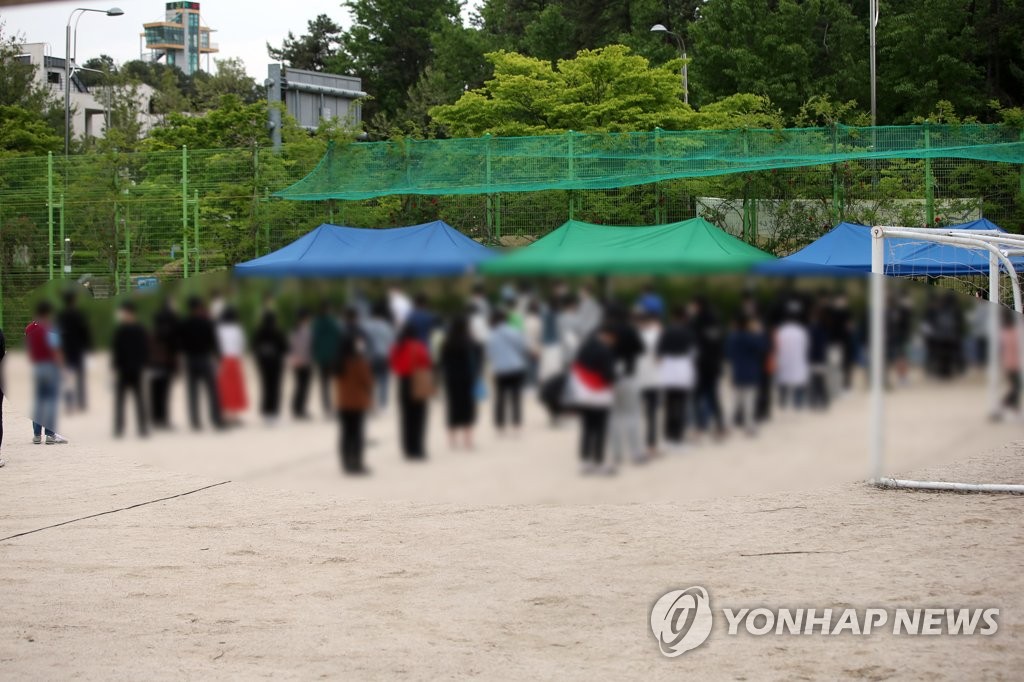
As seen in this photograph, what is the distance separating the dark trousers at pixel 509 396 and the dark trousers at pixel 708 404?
151 millimetres

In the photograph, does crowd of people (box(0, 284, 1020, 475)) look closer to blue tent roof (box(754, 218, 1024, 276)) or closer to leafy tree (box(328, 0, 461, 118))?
blue tent roof (box(754, 218, 1024, 276))

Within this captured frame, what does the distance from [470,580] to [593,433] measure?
28.0 feet

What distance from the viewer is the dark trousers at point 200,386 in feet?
3.17

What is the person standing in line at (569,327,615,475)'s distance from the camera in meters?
0.91

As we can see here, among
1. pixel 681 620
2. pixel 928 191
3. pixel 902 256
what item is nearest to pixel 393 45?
pixel 928 191

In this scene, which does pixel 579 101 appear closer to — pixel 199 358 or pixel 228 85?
pixel 199 358

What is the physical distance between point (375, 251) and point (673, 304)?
0.95 feet

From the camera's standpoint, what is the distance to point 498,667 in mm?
7207

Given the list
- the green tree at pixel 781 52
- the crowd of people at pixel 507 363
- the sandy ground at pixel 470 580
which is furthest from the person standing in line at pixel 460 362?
the green tree at pixel 781 52

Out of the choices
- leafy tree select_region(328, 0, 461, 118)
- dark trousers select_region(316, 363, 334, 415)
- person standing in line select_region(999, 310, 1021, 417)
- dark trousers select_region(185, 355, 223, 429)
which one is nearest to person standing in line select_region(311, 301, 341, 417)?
dark trousers select_region(316, 363, 334, 415)

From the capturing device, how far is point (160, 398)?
3.26ft

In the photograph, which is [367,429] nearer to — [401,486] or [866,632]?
[401,486]

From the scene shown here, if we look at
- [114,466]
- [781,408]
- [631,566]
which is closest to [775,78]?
[114,466]

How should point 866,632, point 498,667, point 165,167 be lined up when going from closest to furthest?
point 498,667, point 866,632, point 165,167
